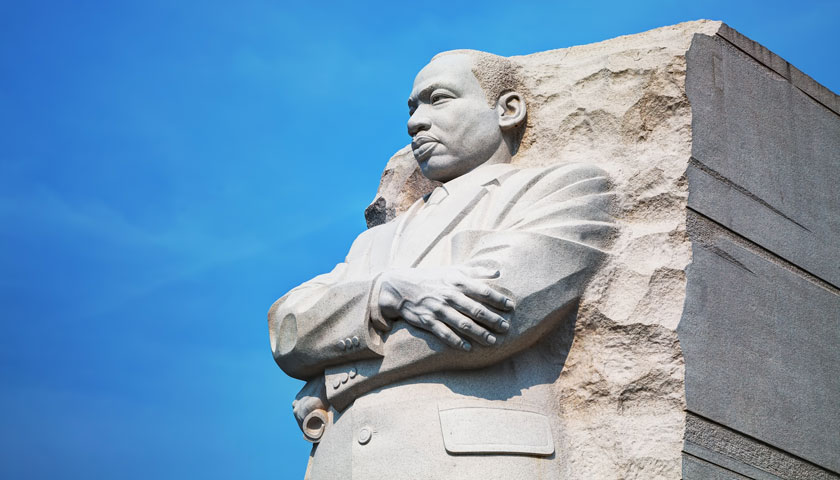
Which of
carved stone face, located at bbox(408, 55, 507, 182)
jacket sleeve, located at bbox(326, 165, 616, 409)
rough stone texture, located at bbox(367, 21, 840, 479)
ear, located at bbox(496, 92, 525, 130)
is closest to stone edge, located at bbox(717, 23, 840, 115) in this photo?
rough stone texture, located at bbox(367, 21, 840, 479)

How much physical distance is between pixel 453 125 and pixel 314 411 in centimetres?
179

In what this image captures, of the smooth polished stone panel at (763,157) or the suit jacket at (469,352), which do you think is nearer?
the suit jacket at (469,352)

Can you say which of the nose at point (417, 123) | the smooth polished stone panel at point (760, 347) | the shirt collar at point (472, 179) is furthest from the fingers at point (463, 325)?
the nose at point (417, 123)

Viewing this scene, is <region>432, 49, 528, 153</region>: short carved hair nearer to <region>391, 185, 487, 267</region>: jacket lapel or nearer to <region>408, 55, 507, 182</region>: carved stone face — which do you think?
<region>408, 55, 507, 182</region>: carved stone face

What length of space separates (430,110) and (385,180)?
1398 mm

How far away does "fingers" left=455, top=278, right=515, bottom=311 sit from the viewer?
5.47 meters

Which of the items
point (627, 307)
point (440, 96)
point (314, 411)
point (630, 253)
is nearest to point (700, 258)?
point (630, 253)

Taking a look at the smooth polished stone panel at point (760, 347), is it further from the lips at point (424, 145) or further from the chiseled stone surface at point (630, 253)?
the lips at point (424, 145)

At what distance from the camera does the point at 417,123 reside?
22.0 ft

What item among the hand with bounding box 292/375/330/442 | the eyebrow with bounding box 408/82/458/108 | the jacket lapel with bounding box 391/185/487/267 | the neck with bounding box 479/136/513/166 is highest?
the eyebrow with bounding box 408/82/458/108

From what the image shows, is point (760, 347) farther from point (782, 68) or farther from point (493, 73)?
point (493, 73)

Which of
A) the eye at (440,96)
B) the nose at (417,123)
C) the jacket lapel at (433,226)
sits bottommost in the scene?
the jacket lapel at (433,226)

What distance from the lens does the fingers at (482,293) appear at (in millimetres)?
5469

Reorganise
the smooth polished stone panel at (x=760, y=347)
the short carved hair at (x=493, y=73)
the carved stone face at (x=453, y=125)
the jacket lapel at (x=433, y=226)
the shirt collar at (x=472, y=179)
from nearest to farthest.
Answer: the smooth polished stone panel at (x=760, y=347)
the jacket lapel at (x=433, y=226)
the shirt collar at (x=472, y=179)
the carved stone face at (x=453, y=125)
the short carved hair at (x=493, y=73)
